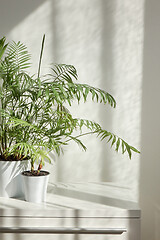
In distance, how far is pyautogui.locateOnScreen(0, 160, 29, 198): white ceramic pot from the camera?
5.25ft

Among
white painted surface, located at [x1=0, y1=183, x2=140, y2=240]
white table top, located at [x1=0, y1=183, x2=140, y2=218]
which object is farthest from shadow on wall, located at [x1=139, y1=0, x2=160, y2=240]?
white painted surface, located at [x1=0, y1=183, x2=140, y2=240]

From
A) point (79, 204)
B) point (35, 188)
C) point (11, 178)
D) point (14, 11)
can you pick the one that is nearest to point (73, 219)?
point (79, 204)

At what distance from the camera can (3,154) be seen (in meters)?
1.64

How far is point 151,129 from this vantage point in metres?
2.02

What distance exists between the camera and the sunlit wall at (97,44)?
1994 mm

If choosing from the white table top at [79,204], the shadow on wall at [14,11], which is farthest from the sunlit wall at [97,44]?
the white table top at [79,204]

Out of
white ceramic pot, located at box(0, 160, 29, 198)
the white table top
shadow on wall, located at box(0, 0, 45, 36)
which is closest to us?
the white table top

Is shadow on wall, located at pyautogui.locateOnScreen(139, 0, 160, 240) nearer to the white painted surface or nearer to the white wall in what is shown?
the white wall

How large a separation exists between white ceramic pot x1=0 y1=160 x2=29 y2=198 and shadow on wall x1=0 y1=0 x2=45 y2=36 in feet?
2.84

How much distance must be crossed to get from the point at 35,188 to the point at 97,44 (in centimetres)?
99

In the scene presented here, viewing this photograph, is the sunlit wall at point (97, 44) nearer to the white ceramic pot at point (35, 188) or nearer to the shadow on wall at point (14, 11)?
the shadow on wall at point (14, 11)

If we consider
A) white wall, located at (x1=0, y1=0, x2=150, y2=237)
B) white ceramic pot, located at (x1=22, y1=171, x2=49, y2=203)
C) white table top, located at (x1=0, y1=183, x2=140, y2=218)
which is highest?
white wall, located at (x1=0, y1=0, x2=150, y2=237)

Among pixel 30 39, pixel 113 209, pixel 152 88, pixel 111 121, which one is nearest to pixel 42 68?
pixel 30 39

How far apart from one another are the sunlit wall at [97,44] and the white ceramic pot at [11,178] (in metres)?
0.56
